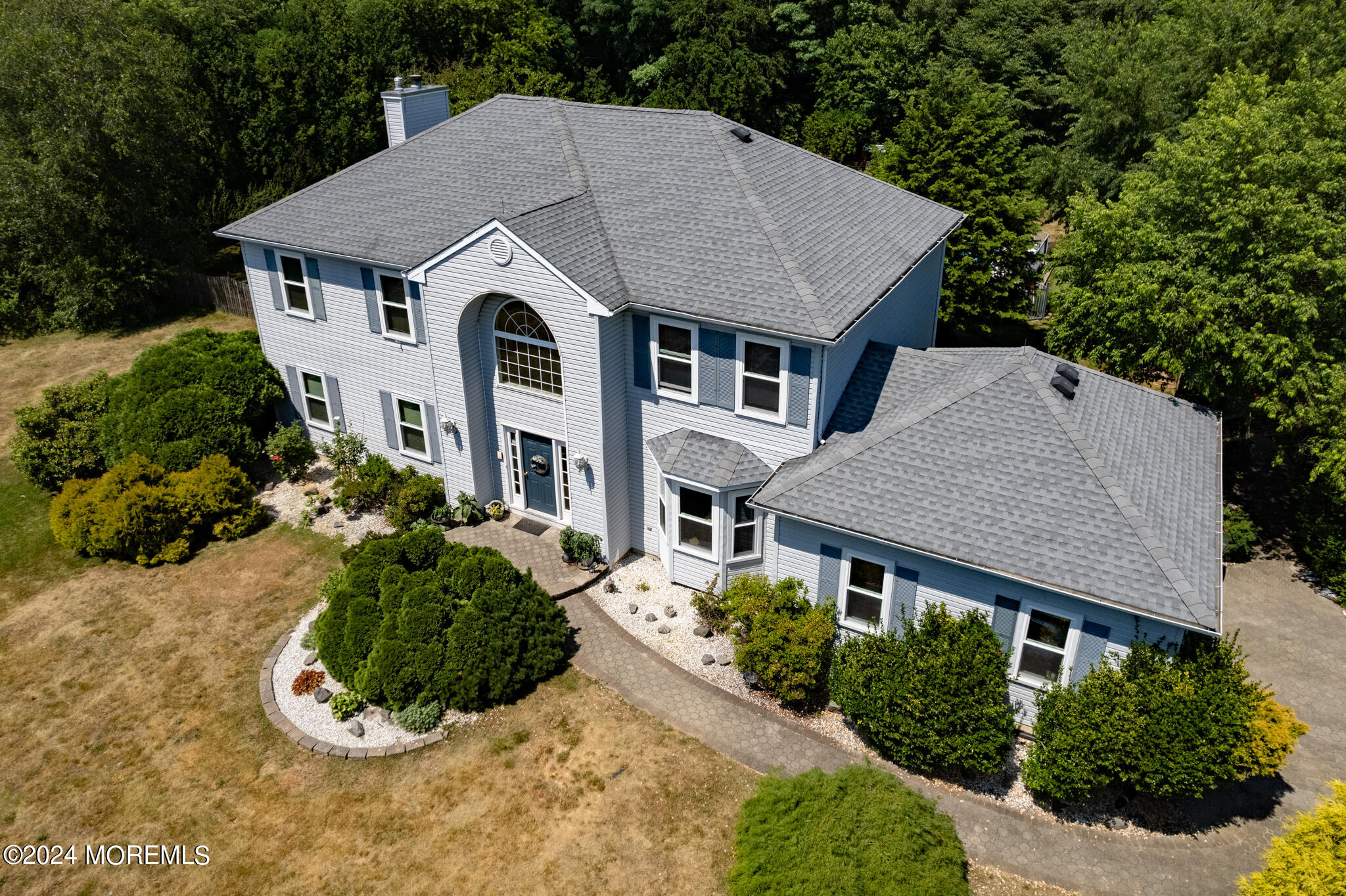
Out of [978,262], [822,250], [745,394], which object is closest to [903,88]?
[978,262]

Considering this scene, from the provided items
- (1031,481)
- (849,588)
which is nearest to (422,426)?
(849,588)

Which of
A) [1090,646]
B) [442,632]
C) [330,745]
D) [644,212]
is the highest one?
[644,212]

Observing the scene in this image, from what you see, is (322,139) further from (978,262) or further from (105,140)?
(978,262)

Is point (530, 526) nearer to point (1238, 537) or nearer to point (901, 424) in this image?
point (901, 424)

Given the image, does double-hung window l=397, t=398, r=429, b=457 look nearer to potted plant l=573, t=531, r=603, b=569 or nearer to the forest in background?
potted plant l=573, t=531, r=603, b=569

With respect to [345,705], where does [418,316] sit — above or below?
above
